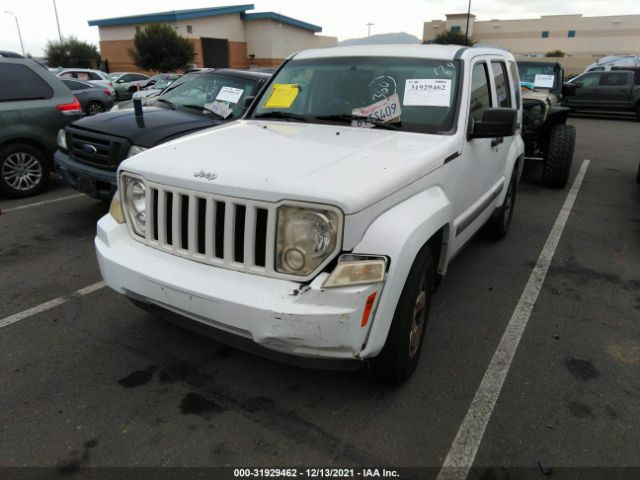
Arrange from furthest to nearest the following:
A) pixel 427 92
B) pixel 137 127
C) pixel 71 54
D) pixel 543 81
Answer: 1. pixel 71 54
2. pixel 543 81
3. pixel 137 127
4. pixel 427 92

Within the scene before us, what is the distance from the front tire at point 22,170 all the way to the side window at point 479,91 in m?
5.70

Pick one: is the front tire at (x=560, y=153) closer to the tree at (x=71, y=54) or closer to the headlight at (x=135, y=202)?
the headlight at (x=135, y=202)

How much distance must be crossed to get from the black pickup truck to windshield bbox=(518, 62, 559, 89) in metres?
5.56

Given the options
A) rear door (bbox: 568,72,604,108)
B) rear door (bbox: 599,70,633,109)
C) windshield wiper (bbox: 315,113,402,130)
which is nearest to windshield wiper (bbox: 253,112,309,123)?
windshield wiper (bbox: 315,113,402,130)

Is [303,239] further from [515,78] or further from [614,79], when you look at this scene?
[614,79]

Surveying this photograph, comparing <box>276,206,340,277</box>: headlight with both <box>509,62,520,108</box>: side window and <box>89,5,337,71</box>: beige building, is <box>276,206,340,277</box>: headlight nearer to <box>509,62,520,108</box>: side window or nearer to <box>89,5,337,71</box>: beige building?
<box>509,62,520,108</box>: side window

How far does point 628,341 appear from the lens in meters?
3.34

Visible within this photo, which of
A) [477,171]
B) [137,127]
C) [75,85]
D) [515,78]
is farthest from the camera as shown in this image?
[75,85]

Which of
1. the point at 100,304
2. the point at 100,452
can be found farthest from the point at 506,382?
the point at 100,304

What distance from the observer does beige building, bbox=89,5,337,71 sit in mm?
44406

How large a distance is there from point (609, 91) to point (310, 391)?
1808 cm

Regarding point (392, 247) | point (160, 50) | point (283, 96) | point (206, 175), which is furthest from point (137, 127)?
point (160, 50)

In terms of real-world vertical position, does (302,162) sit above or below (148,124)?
above

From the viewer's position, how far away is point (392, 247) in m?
2.22
